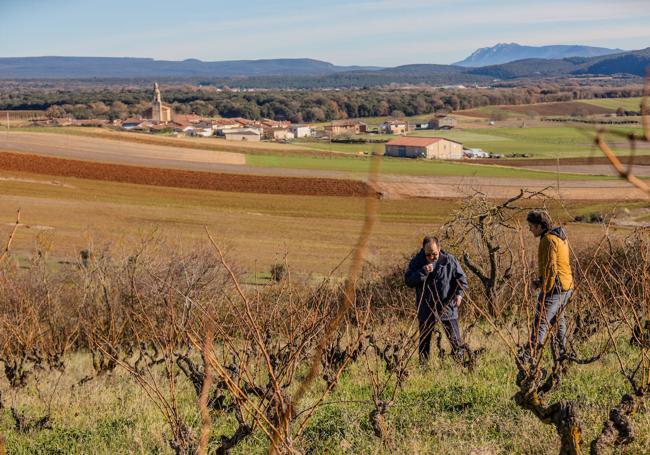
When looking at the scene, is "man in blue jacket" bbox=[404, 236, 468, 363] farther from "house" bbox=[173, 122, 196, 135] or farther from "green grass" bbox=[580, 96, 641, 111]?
"house" bbox=[173, 122, 196, 135]

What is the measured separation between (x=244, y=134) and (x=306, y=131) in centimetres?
772

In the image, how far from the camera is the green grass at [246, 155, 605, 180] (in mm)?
53094

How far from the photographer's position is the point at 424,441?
17.1ft

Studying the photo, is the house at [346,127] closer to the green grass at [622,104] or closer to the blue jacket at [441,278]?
the blue jacket at [441,278]

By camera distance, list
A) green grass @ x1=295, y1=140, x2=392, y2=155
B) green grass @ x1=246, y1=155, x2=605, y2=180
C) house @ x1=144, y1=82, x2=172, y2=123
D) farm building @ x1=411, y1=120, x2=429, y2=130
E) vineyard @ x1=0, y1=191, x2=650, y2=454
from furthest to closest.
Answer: house @ x1=144, y1=82, x2=172, y2=123 < farm building @ x1=411, y1=120, x2=429, y2=130 < green grass @ x1=295, y1=140, x2=392, y2=155 < green grass @ x1=246, y1=155, x2=605, y2=180 < vineyard @ x1=0, y1=191, x2=650, y2=454

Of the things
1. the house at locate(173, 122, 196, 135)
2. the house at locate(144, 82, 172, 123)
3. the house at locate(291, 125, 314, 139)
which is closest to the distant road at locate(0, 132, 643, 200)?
the house at locate(291, 125, 314, 139)

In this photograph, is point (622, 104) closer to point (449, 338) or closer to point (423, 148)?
point (449, 338)

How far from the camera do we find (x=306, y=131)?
9675cm

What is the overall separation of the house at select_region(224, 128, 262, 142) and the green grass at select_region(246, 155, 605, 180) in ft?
89.9

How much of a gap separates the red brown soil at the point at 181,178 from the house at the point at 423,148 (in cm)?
546

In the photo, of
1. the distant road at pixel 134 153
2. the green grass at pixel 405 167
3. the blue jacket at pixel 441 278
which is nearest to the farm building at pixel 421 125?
the green grass at pixel 405 167

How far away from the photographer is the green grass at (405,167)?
5309cm

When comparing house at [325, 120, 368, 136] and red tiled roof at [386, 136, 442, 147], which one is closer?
house at [325, 120, 368, 136]

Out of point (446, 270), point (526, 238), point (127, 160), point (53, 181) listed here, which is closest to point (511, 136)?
point (127, 160)
